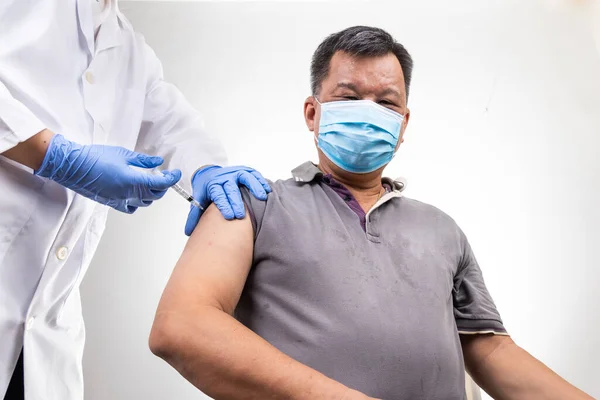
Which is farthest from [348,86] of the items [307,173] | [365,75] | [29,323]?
[29,323]

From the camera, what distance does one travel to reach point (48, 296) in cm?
114

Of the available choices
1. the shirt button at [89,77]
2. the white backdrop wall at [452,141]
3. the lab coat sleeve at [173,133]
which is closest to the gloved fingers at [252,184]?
the lab coat sleeve at [173,133]

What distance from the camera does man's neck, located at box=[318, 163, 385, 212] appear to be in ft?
Result: 4.05

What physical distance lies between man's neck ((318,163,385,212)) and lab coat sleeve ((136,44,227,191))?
375 millimetres

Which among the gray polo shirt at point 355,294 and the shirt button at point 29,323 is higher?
the gray polo shirt at point 355,294

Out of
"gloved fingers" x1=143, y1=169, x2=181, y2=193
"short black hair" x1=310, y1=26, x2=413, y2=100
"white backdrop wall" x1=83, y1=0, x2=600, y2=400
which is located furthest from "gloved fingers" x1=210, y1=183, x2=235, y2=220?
"white backdrop wall" x1=83, y1=0, x2=600, y2=400

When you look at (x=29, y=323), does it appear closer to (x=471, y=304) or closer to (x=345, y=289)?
(x=345, y=289)

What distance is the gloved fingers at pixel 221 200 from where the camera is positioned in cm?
100

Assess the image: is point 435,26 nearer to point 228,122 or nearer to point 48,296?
point 228,122

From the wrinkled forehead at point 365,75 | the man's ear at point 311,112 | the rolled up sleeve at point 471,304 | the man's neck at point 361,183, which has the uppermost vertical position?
the wrinkled forehead at point 365,75

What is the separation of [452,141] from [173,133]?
129cm

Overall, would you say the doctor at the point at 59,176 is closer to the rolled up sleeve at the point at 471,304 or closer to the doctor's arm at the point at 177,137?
the doctor's arm at the point at 177,137

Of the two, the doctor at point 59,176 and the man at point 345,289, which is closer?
the man at point 345,289

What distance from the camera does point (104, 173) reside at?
3.62 feet
